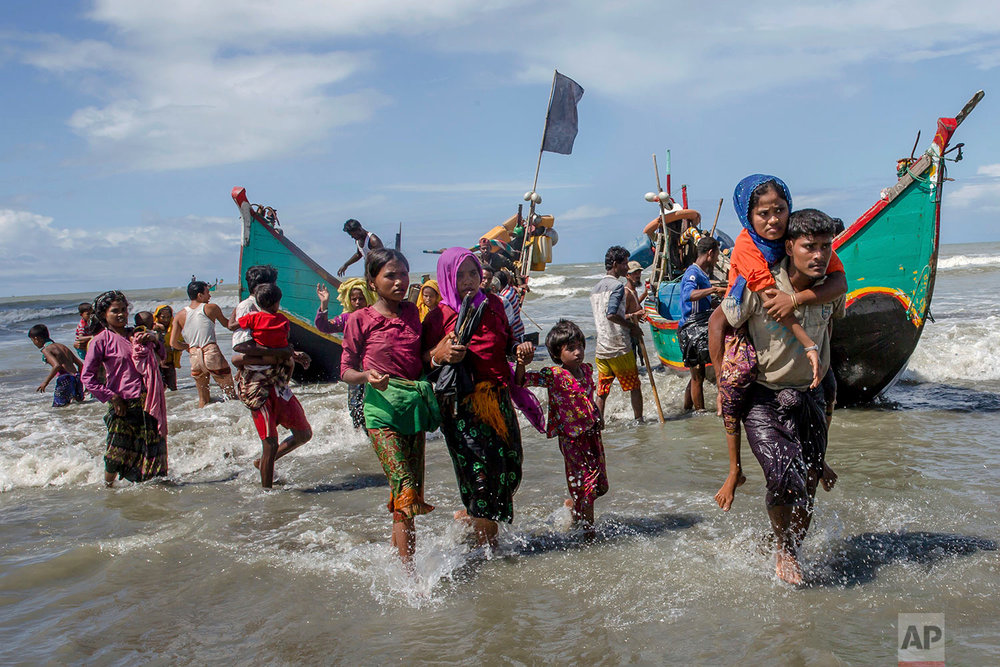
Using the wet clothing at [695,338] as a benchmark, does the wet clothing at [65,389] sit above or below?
below

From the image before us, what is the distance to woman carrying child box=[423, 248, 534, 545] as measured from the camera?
3852 millimetres

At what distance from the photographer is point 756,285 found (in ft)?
11.0

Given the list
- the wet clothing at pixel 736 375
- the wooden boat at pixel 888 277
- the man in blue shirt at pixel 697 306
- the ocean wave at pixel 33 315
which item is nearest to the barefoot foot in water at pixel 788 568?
the wet clothing at pixel 736 375

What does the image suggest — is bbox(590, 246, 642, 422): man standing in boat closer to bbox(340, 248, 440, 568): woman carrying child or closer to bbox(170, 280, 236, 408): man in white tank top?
bbox(340, 248, 440, 568): woman carrying child

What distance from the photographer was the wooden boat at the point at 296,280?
11125 mm

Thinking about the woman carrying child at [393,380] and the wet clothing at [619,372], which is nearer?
the woman carrying child at [393,380]

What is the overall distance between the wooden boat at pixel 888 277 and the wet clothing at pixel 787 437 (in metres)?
4.20

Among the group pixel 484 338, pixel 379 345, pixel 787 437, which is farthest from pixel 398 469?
pixel 787 437

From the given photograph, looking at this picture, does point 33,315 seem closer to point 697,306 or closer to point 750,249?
point 697,306

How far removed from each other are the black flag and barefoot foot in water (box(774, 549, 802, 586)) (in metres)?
8.91

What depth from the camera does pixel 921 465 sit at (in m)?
5.59

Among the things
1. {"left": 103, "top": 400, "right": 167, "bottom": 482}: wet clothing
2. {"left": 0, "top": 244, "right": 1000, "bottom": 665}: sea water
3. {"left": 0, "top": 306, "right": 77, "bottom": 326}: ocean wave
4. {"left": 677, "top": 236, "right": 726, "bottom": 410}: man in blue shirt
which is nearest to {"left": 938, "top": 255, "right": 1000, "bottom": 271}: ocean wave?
{"left": 677, "top": 236, "right": 726, "bottom": 410}: man in blue shirt

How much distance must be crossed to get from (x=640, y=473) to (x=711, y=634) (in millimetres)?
2780

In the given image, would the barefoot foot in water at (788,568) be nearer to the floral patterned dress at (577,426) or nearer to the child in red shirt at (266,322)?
the floral patterned dress at (577,426)
